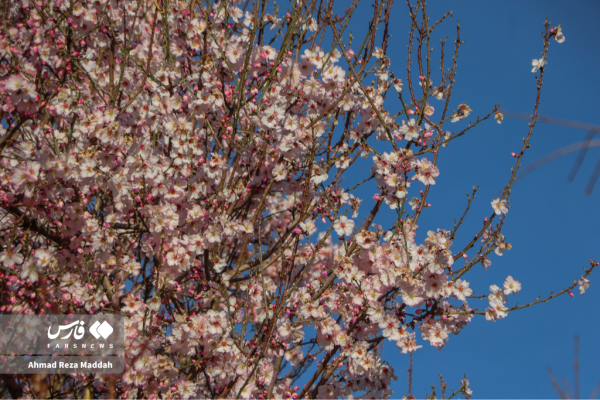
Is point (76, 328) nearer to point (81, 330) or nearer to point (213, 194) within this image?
point (81, 330)

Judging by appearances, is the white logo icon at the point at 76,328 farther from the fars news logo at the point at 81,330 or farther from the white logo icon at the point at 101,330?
the white logo icon at the point at 101,330

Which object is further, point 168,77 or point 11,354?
point 168,77

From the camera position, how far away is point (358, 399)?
4.33m

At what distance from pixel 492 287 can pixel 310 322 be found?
1.67 meters

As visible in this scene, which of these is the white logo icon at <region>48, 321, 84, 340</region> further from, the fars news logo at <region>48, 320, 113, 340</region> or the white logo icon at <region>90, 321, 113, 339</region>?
the white logo icon at <region>90, 321, 113, 339</region>

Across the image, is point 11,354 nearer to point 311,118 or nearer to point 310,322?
point 310,322

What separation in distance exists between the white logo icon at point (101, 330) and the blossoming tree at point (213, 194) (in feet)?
0.55

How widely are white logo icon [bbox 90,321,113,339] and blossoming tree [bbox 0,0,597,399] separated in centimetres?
17

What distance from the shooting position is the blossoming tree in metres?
3.96

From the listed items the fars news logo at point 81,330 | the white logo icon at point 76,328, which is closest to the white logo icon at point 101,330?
the fars news logo at point 81,330

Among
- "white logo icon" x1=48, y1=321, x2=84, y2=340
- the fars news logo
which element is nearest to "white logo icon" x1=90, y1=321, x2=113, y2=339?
the fars news logo

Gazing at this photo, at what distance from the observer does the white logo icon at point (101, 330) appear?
14.3 ft

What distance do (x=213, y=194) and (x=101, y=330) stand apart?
5.75 ft

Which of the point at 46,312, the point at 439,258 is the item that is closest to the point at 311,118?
the point at 439,258
